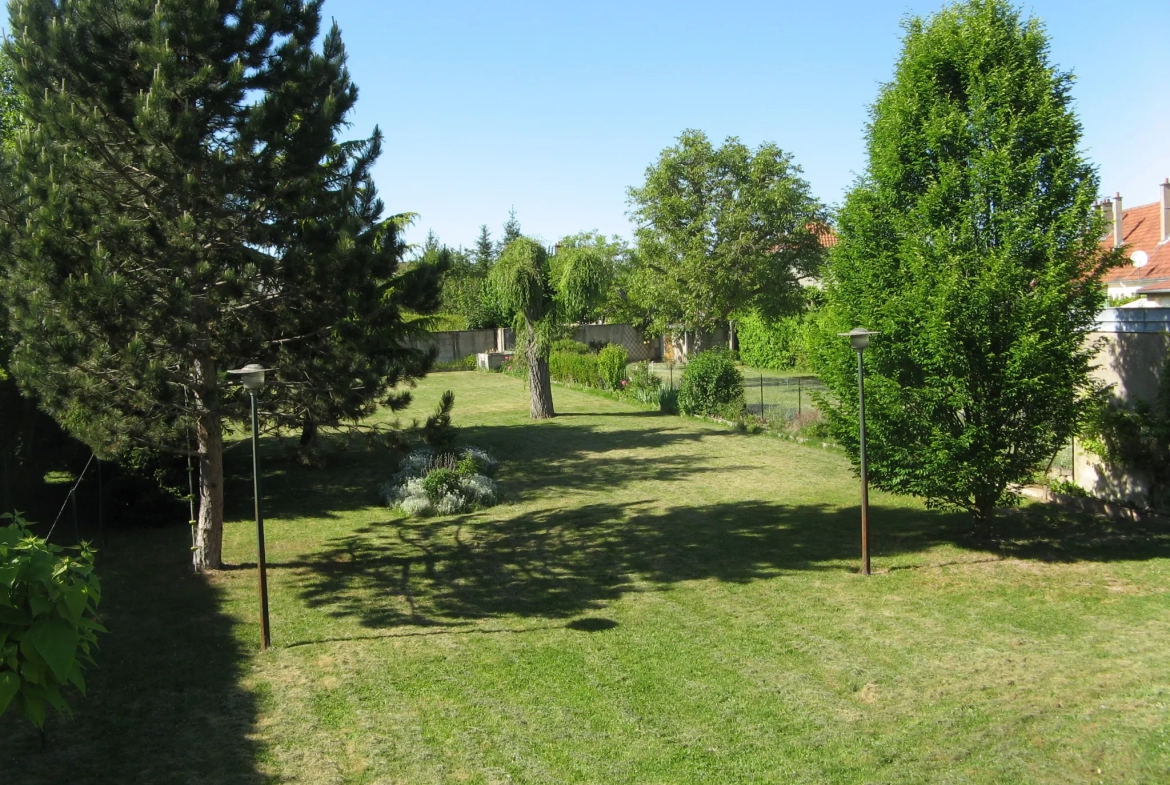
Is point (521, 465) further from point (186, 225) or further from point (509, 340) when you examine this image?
point (509, 340)

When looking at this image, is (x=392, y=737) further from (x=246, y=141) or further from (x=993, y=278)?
(x=993, y=278)

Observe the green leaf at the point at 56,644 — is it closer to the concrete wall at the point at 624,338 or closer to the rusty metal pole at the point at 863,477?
the rusty metal pole at the point at 863,477

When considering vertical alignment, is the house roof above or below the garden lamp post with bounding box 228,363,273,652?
above

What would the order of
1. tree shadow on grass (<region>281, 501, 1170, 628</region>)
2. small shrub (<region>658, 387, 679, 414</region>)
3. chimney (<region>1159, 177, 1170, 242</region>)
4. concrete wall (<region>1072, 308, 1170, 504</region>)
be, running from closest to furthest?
tree shadow on grass (<region>281, 501, 1170, 628</region>), concrete wall (<region>1072, 308, 1170, 504</region>), chimney (<region>1159, 177, 1170, 242</region>), small shrub (<region>658, 387, 679, 414</region>)

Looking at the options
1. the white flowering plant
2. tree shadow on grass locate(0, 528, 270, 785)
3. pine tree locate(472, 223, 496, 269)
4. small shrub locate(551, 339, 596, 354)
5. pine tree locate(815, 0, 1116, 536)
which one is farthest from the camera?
pine tree locate(472, 223, 496, 269)

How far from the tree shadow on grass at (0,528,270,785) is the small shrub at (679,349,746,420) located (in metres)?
15.4

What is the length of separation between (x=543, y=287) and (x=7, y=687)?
18.7 m

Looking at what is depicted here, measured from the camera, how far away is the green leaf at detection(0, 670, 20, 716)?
10.1 ft

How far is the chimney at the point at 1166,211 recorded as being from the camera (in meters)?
22.7

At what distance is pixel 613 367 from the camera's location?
28906mm

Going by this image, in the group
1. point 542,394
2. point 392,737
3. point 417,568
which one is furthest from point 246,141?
point 542,394

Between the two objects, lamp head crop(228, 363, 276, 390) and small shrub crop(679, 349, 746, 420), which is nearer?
lamp head crop(228, 363, 276, 390)

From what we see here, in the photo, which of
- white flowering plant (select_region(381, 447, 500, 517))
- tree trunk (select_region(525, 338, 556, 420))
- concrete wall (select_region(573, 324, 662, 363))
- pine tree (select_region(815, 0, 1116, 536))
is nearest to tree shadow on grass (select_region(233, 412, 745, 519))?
white flowering plant (select_region(381, 447, 500, 517))

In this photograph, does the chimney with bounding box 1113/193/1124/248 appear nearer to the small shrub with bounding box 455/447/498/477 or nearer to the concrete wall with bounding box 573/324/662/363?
the concrete wall with bounding box 573/324/662/363
